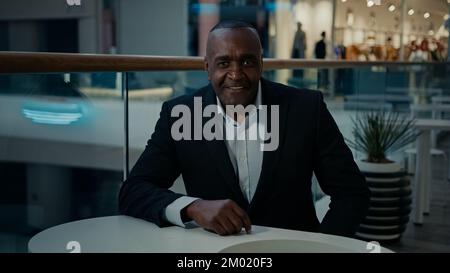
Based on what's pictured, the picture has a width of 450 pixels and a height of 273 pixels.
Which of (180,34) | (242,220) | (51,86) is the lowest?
(242,220)

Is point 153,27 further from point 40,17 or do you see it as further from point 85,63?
point 85,63

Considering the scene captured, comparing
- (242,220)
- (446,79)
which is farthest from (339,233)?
(446,79)

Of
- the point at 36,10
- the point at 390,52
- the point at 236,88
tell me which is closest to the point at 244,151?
the point at 236,88

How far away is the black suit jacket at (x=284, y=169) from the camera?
1.22 m

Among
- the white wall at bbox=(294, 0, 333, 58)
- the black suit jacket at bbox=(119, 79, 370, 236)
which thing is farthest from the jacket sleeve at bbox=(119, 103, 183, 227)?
the white wall at bbox=(294, 0, 333, 58)

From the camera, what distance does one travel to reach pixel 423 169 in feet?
12.3

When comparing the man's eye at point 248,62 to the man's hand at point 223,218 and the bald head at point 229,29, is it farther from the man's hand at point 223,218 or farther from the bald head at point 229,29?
the man's hand at point 223,218

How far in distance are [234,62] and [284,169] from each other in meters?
0.25

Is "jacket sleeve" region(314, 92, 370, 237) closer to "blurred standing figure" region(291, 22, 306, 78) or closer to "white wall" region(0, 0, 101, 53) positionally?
"blurred standing figure" region(291, 22, 306, 78)

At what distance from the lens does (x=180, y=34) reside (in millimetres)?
13688

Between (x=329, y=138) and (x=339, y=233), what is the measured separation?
0.70 ft

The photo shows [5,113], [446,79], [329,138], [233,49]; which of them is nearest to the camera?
[233,49]

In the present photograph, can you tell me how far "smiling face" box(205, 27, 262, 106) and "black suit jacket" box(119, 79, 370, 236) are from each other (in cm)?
9
